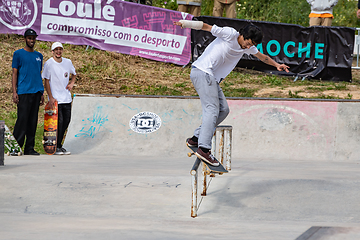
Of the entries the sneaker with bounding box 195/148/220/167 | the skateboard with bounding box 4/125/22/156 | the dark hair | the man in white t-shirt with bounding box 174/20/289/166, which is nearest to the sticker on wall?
the skateboard with bounding box 4/125/22/156

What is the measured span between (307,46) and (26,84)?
27.9 feet

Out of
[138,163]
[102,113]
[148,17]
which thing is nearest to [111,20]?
[148,17]

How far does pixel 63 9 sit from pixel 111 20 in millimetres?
1513

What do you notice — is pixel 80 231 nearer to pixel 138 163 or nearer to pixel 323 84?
pixel 138 163

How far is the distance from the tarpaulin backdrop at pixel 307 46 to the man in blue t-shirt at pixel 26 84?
20.3 ft

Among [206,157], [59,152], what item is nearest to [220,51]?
[206,157]

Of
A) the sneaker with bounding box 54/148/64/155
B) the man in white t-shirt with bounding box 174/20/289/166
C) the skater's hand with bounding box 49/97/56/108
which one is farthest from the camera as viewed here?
the sneaker with bounding box 54/148/64/155

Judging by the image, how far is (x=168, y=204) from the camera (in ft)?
14.1

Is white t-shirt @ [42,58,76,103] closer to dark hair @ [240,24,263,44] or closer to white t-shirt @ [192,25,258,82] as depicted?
white t-shirt @ [192,25,258,82]

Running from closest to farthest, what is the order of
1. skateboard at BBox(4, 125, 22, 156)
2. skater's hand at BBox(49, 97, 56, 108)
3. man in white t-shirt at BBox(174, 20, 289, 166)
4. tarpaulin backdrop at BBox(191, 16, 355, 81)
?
man in white t-shirt at BBox(174, 20, 289, 166) → skateboard at BBox(4, 125, 22, 156) → skater's hand at BBox(49, 97, 56, 108) → tarpaulin backdrop at BBox(191, 16, 355, 81)

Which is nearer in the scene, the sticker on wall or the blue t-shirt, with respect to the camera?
the blue t-shirt

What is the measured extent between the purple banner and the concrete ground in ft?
24.0

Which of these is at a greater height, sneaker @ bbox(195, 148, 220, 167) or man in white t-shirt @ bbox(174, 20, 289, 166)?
man in white t-shirt @ bbox(174, 20, 289, 166)

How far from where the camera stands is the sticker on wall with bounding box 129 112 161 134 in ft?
26.6
